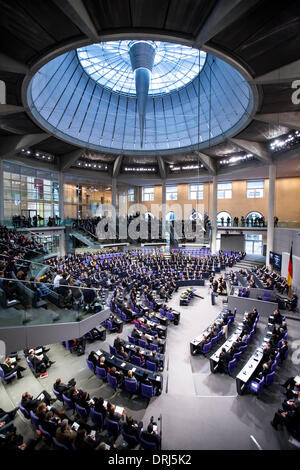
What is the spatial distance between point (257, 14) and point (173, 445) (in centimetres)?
1285

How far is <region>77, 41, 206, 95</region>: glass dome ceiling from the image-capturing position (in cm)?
1605

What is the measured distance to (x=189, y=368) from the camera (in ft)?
26.5

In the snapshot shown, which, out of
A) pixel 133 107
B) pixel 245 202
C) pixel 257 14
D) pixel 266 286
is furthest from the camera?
pixel 245 202

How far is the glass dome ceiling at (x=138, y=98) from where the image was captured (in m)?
15.7

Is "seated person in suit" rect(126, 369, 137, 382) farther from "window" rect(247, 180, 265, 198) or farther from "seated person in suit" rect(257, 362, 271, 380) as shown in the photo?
"window" rect(247, 180, 265, 198)

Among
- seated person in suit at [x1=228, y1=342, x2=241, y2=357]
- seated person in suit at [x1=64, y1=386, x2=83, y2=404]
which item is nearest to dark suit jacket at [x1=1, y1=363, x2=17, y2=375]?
seated person in suit at [x1=64, y1=386, x2=83, y2=404]

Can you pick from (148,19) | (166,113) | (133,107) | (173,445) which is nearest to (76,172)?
(133,107)

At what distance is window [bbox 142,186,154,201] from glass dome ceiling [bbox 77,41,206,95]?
15.7 meters

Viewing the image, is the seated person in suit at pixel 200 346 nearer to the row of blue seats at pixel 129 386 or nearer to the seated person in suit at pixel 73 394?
the row of blue seats at pixel 129 386

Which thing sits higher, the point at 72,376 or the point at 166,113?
the point at 166,113

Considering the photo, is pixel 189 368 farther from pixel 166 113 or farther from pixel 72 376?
pixel 166 113

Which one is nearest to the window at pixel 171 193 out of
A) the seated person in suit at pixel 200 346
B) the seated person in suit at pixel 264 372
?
the seated person in suit at pixel 200 346
